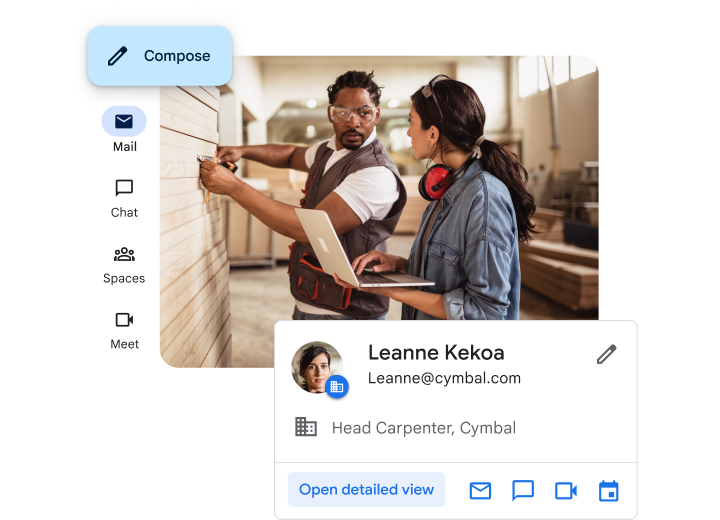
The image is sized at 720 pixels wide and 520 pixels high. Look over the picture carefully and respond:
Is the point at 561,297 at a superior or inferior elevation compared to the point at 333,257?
inferior

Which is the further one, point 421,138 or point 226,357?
point 226,357

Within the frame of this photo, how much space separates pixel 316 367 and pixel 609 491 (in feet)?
2.68

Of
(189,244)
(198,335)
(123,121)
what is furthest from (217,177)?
(198,335)

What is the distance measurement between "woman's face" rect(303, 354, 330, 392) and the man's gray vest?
1.66 feet

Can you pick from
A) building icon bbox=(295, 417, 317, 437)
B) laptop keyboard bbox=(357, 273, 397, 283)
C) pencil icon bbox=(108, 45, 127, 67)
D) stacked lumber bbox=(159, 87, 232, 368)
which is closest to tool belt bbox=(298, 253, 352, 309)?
laptop keyboard bbox=(357, 273, 397, 283)

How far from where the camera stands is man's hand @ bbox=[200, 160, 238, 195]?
197 centimetres

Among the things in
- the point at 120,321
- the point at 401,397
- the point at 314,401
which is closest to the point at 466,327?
the point at 401,397

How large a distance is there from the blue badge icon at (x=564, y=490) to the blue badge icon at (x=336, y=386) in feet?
1.96

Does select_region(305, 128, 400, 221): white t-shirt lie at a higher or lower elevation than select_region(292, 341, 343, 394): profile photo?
higher

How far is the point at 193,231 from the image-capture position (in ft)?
6.55

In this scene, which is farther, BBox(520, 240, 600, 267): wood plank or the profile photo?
BBox(520, 240, 600, 267): wood plank

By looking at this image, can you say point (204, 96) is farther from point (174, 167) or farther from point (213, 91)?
point (174, 167)

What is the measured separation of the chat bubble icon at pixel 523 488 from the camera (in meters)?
1.46

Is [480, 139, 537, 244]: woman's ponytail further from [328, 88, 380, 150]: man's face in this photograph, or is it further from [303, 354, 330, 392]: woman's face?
[303, 354, 330, 392]: woman's face
